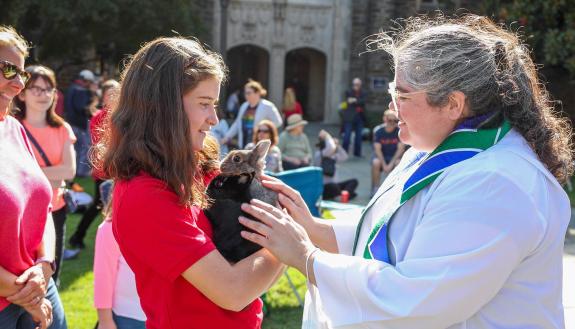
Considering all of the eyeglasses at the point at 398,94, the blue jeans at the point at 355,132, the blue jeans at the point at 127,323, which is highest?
the eyeglasses at the point at 398,94

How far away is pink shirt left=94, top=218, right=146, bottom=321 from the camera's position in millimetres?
3402

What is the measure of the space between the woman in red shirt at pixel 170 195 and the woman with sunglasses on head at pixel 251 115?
7.76 meters

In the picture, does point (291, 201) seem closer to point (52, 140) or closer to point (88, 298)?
point (52, 140)

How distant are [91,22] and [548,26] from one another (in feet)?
41.0

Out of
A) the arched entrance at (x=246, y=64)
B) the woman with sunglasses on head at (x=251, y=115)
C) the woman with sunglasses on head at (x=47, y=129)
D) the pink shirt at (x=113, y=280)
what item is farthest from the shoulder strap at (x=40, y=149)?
the arched entrance at (x=246, y=64)

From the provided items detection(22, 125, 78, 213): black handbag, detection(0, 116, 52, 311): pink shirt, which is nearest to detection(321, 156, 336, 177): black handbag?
detection(22, 125, 78, 213): black handbag

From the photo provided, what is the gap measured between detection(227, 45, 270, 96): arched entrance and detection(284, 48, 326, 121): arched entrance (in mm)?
1046

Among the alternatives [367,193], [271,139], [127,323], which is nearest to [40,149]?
[127,323]

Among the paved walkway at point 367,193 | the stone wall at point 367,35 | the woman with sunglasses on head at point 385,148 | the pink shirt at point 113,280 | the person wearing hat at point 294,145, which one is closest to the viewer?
the pink shirt at point 113,280

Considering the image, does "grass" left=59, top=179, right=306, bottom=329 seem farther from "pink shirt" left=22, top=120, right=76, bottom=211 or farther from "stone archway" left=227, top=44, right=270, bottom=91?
"stone archway" left=227, top=44, right=270, bottom=91

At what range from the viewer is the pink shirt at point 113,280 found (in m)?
3.40

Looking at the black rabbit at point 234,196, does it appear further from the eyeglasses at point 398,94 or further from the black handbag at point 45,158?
the black handbag at point 45,158

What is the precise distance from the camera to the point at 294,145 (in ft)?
32.8

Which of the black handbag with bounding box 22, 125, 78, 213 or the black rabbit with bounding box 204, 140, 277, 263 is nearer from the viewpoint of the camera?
the black rabbit with bounding box 204, 140, 277, 263
